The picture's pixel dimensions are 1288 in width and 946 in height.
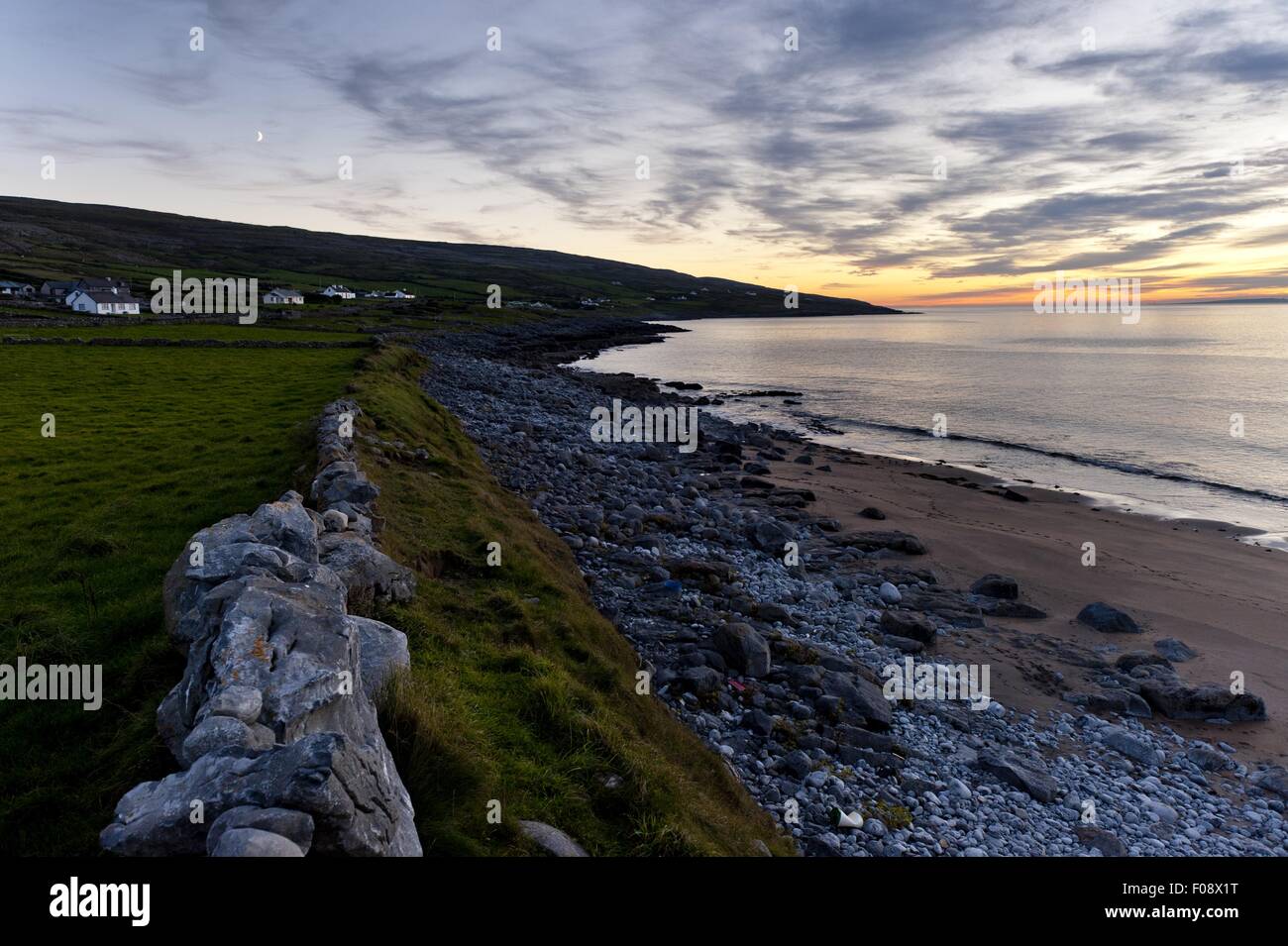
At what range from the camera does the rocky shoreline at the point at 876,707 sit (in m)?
11.5

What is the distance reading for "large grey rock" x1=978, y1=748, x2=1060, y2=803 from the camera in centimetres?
1238

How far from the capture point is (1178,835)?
37.9 ft

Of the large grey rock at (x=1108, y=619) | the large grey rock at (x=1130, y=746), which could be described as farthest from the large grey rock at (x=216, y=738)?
the large grey rock at (x=1108, y=619)

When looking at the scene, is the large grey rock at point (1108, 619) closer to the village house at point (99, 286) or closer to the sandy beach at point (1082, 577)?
the sandy beach at point (1082, 577)

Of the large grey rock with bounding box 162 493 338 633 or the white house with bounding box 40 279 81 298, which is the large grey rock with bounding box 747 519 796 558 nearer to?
the large grey rock with bounding box 162 493 338 633

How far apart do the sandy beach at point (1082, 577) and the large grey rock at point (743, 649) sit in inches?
226

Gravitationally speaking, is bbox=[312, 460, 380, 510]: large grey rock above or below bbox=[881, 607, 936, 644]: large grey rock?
above

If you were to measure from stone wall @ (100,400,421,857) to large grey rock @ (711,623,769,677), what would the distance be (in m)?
8.31

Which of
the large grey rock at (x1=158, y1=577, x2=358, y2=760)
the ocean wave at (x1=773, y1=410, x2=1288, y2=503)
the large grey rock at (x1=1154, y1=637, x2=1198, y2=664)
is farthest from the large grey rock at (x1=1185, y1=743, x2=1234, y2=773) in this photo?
the ocean wave at (x1=773, y1=410, x2=1288, y2=503)

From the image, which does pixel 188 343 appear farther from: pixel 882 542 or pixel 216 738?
pixel 216 738

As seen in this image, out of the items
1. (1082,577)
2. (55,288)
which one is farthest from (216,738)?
(55,288)

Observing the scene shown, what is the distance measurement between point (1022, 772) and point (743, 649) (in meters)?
5.72
